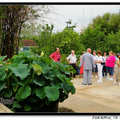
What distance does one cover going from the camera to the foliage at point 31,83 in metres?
3.97

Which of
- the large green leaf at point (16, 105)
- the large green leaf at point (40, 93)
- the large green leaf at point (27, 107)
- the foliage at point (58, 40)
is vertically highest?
the foliage at point (58, 40)

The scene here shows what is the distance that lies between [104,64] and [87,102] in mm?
4465

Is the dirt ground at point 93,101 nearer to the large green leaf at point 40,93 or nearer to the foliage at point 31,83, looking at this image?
the foliage at point 31,83

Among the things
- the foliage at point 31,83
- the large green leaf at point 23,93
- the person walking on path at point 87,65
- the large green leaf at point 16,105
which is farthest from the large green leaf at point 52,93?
the person walking on path at point 87,65

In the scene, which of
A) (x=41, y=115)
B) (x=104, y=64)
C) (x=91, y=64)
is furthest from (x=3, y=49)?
(x=104, y=64)

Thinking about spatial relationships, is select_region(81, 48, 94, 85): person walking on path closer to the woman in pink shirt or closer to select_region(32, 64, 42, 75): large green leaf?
the woman in pink shirt

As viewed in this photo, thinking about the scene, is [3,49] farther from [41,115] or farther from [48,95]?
[41,115]

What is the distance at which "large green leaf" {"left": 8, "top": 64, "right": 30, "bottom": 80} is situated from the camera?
A: 3.96m

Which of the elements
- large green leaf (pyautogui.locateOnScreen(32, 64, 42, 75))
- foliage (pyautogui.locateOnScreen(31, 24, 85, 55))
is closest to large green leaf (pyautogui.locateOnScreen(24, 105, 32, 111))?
large green leaf (pyautogui.locateOnScreen(32, 64, 42, 75))

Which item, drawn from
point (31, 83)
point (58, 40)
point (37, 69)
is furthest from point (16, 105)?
point (58, 40)

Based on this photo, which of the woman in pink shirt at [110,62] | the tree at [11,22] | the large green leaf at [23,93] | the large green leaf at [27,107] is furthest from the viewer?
the woman in pink shirt at [110,62]

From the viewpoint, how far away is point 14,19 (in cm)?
642

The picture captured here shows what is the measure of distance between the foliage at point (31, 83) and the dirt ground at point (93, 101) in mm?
601

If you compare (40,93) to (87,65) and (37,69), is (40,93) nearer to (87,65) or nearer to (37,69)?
(37,69)
